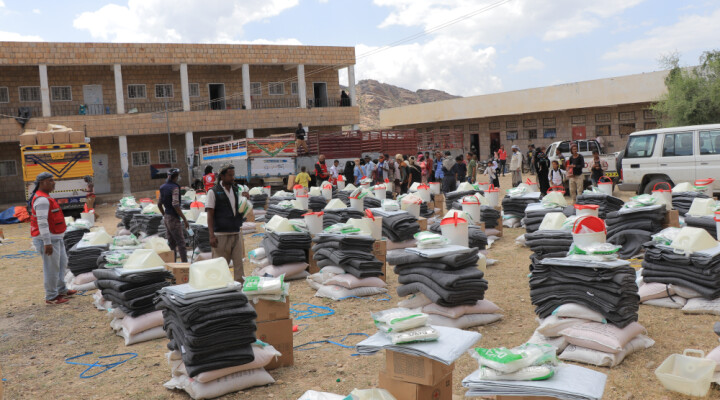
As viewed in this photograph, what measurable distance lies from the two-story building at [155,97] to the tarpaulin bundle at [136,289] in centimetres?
2192

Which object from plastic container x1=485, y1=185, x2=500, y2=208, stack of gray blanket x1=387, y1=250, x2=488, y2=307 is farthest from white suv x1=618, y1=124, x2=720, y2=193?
stack of gray blanket x1=387, y1=250, x2=488, y2=307

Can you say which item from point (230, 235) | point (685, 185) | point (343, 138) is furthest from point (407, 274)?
point (343, 138)

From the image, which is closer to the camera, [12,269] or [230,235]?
[230,235]

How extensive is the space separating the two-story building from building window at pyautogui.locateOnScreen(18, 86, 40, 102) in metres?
0.05

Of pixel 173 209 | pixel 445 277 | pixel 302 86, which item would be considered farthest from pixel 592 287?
pixel 302 86

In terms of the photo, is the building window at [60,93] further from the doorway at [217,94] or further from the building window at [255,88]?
the building window at [255,88]

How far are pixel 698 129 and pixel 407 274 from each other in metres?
9.22

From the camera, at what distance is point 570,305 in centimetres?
486

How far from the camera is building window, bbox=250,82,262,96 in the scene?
111ft

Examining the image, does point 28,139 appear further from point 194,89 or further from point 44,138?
point 194,89

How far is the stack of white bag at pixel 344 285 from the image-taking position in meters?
7.12

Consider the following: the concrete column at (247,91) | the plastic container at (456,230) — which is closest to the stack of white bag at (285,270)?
the plastic container at (456,230)

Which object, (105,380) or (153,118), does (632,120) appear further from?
(105,380)

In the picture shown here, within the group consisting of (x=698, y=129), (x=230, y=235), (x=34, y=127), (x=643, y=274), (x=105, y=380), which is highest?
(x=34, y=127)
